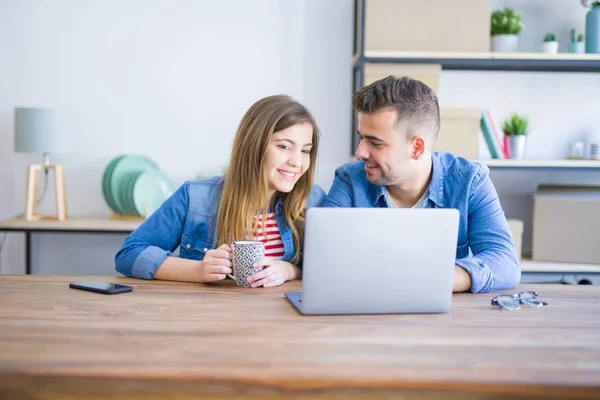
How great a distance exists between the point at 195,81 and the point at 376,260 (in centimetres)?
253

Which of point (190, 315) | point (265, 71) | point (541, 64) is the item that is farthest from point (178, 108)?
point (190, 315)

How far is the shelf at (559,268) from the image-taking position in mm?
3125

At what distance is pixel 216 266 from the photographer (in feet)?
5.09

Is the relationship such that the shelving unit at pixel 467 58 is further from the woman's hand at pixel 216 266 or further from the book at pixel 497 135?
the woman's hand at pixel 216 266

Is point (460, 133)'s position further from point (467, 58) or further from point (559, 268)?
point (559, 268)

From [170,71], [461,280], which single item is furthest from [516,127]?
[461,280]

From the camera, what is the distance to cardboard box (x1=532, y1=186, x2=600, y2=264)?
10.3 ft

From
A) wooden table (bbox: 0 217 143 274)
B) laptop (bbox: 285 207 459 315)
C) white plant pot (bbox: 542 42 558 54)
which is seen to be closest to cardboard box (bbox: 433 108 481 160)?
white plant pot (bbox: 542 42 558 54)

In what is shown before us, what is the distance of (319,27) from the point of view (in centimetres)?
354

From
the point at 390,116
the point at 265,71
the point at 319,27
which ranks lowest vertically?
the point at 390,116

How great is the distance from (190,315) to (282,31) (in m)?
2.54

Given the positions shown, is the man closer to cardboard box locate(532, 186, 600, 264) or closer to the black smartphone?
the black smartphone

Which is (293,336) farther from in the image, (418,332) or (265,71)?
(265,71)

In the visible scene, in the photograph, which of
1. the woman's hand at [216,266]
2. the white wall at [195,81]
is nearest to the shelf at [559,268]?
the white wall at [195,81]
